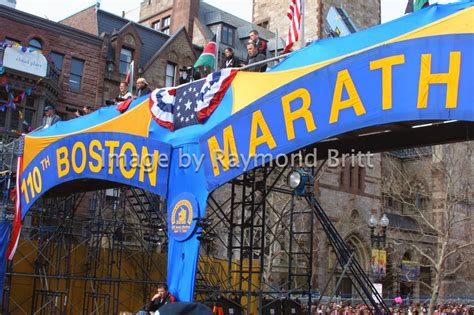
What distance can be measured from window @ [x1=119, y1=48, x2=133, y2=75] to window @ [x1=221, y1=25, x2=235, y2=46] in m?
10.8

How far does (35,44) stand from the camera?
3164 centimetres

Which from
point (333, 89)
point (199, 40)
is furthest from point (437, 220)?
point (333, 89)

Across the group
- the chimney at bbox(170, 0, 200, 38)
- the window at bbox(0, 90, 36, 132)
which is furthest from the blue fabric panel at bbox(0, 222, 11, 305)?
the chimney at bbox(170, 0, 200, 38)

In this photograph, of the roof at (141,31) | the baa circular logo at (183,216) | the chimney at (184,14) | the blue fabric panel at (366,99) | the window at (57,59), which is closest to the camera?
the blue fabric panel at (366,99)

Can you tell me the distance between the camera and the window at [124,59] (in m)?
35.4

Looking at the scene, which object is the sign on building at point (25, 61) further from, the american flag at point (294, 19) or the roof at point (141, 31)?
the american flag at point (294, 19)

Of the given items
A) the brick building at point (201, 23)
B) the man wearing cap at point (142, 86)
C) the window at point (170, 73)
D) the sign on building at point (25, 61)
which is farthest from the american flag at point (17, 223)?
the brick building at point (201, 23)

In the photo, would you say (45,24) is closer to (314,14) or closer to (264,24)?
(314,14)

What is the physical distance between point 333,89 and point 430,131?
2.25 metres

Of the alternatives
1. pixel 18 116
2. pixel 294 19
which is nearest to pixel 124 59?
pixel 18 116

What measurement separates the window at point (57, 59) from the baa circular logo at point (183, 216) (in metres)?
22.7

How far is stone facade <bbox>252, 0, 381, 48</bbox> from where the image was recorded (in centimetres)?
4438

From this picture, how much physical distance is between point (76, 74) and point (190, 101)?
73.0 ft

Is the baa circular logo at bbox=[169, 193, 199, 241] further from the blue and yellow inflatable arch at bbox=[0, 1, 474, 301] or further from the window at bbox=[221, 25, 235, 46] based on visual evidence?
the window at bbox=[221, 25, 235, 46]
